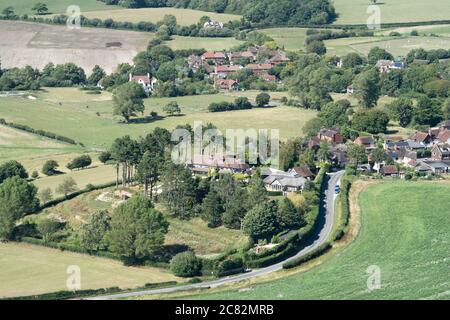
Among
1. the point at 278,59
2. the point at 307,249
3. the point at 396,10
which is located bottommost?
the point at 307,249

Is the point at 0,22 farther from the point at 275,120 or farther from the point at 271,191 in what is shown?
the point at 271,191

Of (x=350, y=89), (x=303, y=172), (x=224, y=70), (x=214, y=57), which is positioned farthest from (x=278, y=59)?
(x=303, y=172)

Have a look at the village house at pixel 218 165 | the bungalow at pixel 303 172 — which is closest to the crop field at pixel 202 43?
the village house at pixel 218 165

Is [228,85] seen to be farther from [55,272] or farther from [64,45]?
[55,272]

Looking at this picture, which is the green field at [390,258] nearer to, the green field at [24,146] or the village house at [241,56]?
the green field at [24,146]
